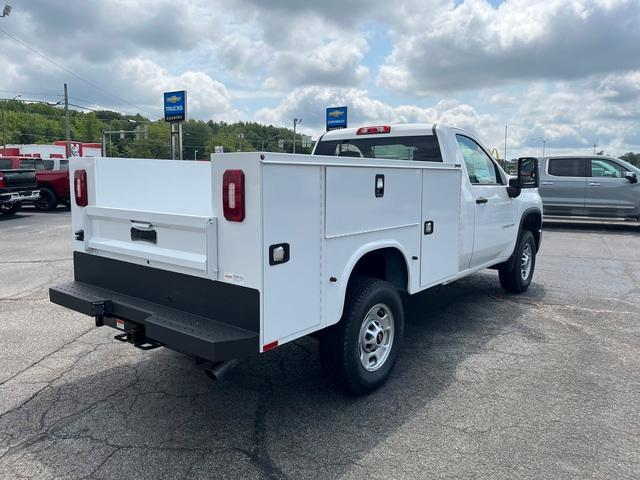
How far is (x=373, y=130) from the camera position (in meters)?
5.66

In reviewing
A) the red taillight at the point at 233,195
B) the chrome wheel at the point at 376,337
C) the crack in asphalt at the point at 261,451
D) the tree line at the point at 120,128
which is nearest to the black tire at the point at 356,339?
the chrome wheel at the point at 376,337

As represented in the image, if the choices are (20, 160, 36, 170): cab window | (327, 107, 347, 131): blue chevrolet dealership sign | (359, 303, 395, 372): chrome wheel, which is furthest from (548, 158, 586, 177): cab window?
(20, 160, 36, 170): cab window

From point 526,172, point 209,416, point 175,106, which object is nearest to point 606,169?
point 526,172

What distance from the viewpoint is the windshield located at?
17.3 ft

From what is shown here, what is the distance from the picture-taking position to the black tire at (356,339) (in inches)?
144

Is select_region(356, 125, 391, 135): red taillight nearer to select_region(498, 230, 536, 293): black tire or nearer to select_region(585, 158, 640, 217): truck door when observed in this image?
select_region(498, 230, 536, 293): black tire

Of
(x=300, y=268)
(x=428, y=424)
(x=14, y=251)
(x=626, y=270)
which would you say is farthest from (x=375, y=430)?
(x=14, y=251)

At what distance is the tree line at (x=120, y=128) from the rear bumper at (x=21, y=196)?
57.4m

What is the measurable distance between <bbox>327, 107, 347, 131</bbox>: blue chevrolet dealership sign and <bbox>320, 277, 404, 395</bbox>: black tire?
17.6 meters

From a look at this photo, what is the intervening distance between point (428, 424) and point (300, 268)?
140 cm

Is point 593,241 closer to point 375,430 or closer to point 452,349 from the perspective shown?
point 452,349

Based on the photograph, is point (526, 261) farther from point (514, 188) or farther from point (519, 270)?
point (514, 188)

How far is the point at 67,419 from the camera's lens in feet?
11.8

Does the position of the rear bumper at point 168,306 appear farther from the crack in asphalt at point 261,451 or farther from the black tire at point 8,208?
the black tire at point 8,208
